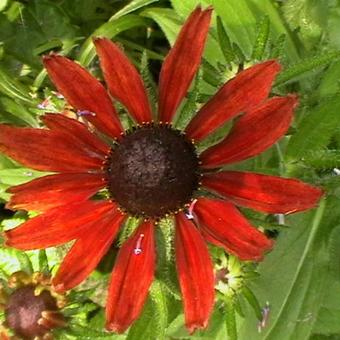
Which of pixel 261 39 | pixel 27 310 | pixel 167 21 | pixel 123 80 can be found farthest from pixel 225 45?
pixel 27 310

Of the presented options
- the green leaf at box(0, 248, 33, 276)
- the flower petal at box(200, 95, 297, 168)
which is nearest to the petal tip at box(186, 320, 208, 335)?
the flower petal at box(200, 95, 297, 168)

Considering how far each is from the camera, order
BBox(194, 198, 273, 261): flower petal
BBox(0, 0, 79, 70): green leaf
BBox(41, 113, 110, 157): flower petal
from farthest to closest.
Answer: BBox(0, 0, 79, 70): green leaf, BBox(41, 113, 110, 157): flower petal, BBox(194, 198, 273, 261): flower petal

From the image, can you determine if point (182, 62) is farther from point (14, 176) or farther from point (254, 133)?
point (14, 176)

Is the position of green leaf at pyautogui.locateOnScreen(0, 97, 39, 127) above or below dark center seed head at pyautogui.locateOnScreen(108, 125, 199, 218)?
below

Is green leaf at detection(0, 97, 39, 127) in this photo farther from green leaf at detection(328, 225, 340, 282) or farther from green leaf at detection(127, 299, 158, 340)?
green leaf at detection(328, 225, 340, 282)

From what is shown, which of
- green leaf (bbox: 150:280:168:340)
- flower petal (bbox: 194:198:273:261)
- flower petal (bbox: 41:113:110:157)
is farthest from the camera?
green leaf (bbox: 150:280:168:340)

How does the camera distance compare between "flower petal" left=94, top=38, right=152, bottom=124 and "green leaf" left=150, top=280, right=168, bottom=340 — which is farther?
"green leaf" left=150, top=280, right=168, bottom=340

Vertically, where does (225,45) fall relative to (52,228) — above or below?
above

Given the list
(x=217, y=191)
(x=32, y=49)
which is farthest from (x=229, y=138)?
(x=32, y=49)
